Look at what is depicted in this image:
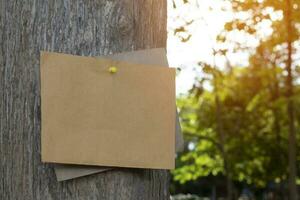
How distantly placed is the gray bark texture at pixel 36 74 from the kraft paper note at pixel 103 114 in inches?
1.6

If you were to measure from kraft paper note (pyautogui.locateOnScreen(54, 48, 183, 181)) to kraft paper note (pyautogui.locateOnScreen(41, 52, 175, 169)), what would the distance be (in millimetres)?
27

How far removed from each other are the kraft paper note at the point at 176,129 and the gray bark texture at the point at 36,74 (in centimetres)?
2

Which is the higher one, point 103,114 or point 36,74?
point 36,74

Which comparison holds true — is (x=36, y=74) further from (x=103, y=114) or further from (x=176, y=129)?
(x=176, y=129)

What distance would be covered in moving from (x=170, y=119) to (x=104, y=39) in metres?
0.28

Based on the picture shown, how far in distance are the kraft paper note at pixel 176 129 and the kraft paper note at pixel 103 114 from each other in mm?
27

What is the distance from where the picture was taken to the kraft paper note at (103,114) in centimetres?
154

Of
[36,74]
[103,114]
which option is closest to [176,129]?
[103,114]

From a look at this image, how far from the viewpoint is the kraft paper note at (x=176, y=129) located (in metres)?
1.56

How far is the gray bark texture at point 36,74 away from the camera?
1.57 metres

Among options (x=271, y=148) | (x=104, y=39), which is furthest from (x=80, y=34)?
(x=271, y=148)

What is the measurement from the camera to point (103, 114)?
156cm

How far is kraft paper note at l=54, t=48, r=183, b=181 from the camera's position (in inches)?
61.4

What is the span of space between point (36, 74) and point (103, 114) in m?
0.20
